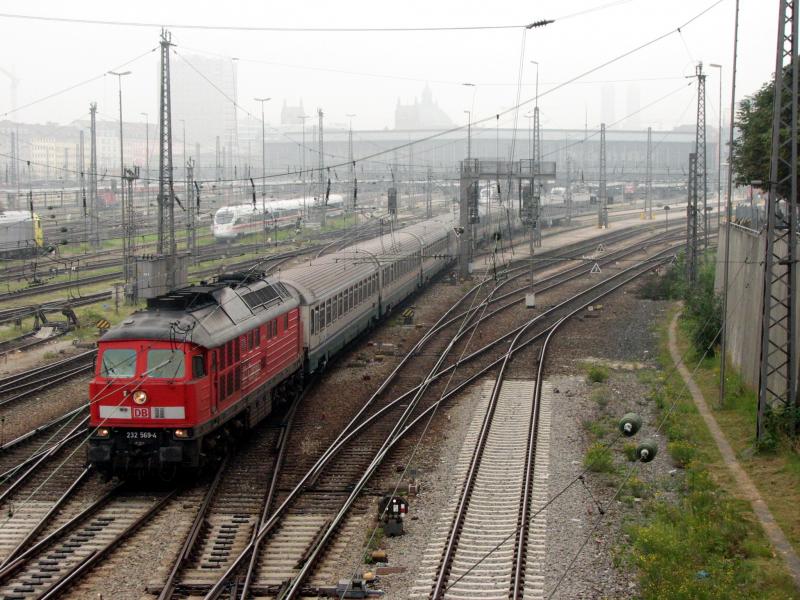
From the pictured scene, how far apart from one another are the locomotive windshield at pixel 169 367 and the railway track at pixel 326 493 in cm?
A: 274

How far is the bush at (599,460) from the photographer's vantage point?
18.3 metres

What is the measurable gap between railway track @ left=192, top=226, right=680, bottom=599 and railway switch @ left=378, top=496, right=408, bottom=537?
21.9 inches

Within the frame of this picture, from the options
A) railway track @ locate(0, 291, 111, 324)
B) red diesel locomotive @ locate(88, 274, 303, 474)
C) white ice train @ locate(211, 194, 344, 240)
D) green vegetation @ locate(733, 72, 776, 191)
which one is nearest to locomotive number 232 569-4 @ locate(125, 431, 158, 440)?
red diesel locomotive @ locate(88, 274, 303, 474)

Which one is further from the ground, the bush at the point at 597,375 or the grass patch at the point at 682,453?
the bush at the point at 597,375

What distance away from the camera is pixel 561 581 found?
1309 cm

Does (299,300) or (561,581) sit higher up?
(299,300)

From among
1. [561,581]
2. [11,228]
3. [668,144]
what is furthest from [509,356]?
[668,144]

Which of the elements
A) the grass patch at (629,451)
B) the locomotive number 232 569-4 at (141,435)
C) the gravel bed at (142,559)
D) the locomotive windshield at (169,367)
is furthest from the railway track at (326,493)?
the grass patch at (629,451)

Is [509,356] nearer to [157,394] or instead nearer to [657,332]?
[657,332]

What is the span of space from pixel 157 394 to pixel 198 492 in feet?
6.26

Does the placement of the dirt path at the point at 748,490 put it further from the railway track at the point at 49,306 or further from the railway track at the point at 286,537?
the railway track at the point at 49,306

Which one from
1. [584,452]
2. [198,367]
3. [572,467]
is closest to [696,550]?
[572,467]

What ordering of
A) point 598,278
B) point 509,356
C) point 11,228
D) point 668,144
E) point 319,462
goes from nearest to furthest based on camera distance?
point 319,462
point 509,356
point 598,278
point 11,228
point 668,144

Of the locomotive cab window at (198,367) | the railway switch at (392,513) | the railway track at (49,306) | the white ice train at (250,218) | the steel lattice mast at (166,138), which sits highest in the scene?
the steel lattice mast at (166,138)
